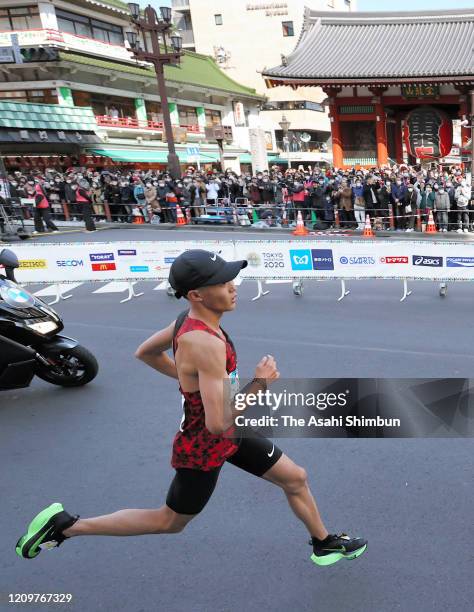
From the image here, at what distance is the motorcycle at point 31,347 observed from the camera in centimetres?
511

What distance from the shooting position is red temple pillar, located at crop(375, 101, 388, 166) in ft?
86.9

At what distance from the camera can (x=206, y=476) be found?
2.64m

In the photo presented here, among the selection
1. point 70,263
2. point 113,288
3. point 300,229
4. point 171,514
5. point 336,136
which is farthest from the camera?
point 336,136

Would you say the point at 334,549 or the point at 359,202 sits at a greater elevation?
the point at 359,202

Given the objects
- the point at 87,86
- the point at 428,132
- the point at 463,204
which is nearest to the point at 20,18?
the point at 87,86

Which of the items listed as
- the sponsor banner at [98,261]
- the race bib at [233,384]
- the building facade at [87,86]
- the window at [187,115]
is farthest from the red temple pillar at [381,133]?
the race bib at [233,384]

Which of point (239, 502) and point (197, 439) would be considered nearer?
point (197, 439)

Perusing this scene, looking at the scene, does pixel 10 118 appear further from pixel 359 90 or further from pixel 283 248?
pixel 283 248

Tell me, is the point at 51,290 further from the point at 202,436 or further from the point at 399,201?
the point at 399,201

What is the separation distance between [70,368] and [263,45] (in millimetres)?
61902

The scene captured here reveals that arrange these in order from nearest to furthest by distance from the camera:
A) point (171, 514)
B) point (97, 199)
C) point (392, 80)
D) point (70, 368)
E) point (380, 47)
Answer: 1. point (171, 514)
2. point (70, 368)
3. point (97, 199)
4. point (392, 80)
5. point (380, 47)

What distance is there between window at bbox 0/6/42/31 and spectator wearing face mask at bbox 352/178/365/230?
1080 inches

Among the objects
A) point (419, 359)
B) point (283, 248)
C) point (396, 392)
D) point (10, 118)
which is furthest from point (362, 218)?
point (10, 118)

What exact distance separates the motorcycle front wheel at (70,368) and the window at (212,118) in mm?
45809
